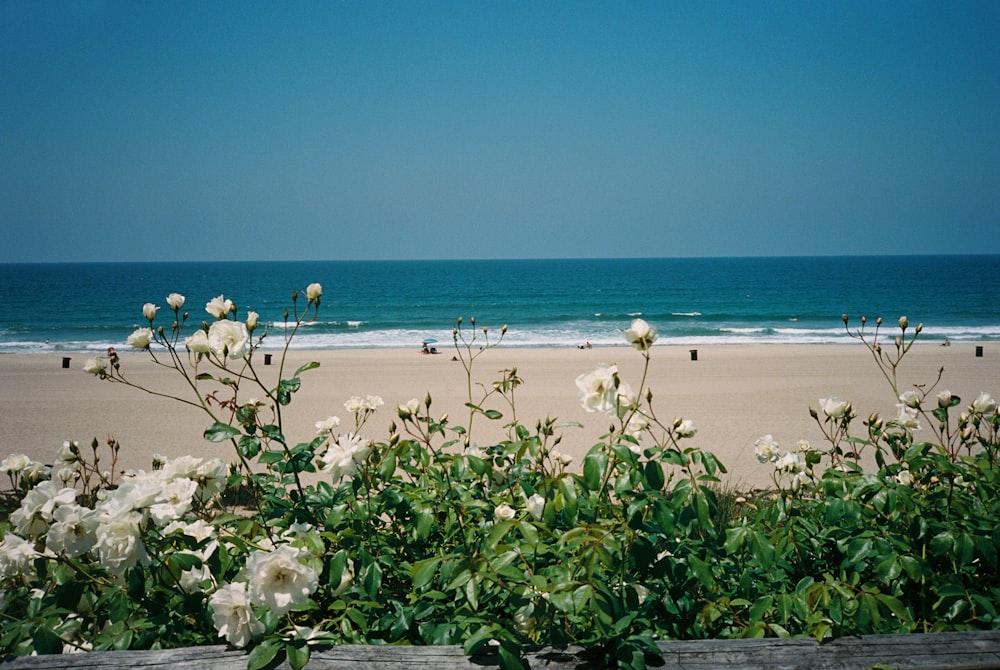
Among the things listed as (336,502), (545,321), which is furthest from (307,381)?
(545,321)

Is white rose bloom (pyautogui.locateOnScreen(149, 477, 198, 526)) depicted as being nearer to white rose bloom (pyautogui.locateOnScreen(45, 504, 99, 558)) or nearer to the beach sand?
white rose bloom (pyautogui.locateOnScreen(45, 504, 99, 558))

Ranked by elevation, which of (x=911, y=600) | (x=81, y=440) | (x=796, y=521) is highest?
(x=796, y=521)

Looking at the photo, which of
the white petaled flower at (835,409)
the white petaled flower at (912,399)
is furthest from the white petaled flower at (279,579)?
the white petaled flower at (912,399)

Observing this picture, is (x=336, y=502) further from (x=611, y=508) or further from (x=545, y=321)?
(x=545, y=321)

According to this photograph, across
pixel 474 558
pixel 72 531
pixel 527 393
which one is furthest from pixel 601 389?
pixel 527 393

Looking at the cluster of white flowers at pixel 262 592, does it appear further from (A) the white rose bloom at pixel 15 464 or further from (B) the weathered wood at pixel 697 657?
(A) the white rose bloom at pixel 15 464

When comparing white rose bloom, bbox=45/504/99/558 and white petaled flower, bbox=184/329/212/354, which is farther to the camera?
white petaled flower, bbox=184/329/212/354

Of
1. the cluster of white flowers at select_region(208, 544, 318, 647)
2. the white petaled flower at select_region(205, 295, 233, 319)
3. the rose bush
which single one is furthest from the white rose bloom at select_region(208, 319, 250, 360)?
the cluster of white flowers at select_region(208, 544, 318, 647)

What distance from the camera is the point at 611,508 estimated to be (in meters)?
1.62

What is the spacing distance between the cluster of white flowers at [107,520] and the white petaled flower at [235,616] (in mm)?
174

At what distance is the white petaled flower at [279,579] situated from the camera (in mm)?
1216

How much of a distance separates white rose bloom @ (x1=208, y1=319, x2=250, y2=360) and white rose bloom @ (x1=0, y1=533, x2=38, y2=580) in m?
0.60

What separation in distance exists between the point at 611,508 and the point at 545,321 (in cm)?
3382

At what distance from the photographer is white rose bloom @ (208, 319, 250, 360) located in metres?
1.58
